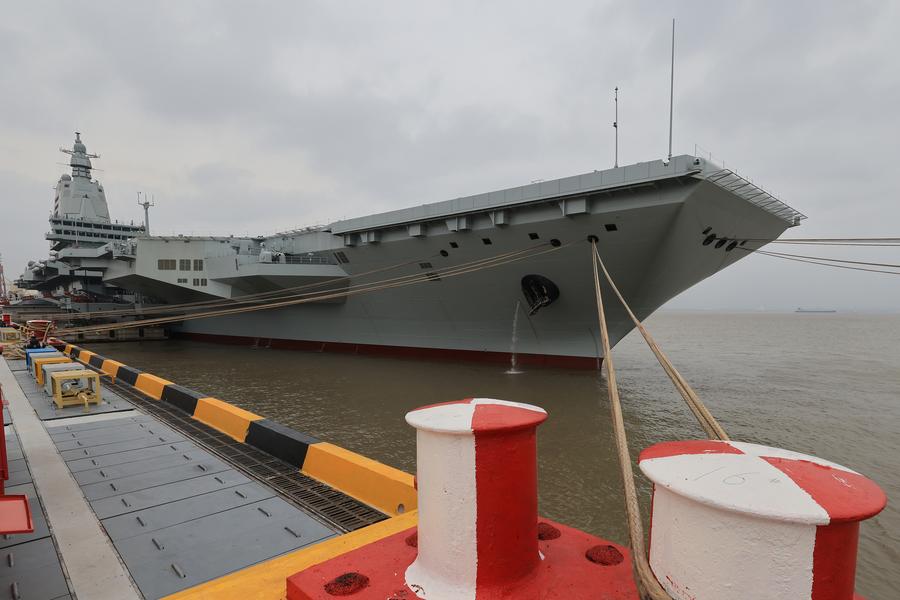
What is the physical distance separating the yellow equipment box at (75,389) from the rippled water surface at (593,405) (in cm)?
356

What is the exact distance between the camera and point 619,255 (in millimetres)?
12023

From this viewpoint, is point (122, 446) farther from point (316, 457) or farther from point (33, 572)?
point (33, 572)

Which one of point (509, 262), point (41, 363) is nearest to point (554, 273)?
point (509, 262)

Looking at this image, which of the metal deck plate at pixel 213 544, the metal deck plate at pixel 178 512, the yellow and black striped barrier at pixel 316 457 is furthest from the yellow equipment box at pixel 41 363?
the metal deck plate at pixel 213 544

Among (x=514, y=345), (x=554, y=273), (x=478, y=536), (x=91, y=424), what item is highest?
(x=554, y=273)

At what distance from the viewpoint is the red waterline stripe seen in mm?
14562

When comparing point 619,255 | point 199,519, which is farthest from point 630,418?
point 199,519

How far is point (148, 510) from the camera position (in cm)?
330

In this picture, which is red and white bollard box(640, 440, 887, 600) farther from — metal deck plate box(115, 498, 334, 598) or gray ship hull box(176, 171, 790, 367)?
gray ship hull box(176, 171, 790, 367)

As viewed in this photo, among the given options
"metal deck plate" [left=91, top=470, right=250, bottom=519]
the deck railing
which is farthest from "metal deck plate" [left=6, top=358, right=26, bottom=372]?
the deck railing

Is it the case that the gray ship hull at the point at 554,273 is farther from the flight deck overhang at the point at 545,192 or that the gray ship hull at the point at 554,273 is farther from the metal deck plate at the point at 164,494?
the metal deck plate at the point at 164,494

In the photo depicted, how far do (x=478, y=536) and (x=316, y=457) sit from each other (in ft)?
9.02

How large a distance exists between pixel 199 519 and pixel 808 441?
1026cm

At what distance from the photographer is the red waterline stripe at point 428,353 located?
14562 millimetres
